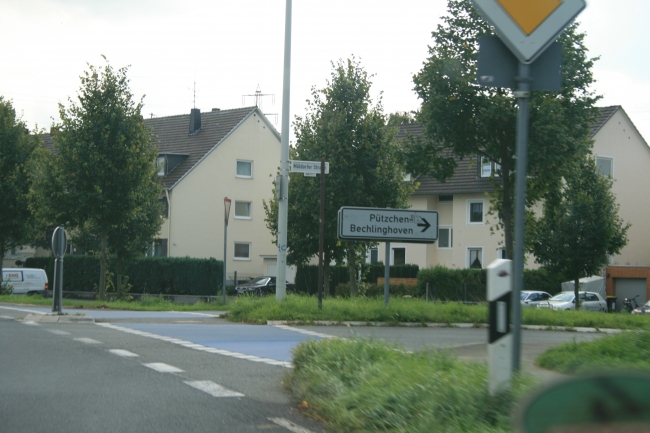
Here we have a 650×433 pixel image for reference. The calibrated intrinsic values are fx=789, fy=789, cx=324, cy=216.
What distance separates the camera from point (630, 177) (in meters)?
50.2

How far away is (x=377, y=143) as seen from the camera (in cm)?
3052

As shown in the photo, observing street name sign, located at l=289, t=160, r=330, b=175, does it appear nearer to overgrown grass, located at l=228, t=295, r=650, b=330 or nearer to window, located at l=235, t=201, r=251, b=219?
overgrown grass, located at l=228, t=295, r=650, b=330

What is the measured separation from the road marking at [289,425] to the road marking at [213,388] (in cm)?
118

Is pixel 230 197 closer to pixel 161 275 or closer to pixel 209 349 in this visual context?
pixel 161 275

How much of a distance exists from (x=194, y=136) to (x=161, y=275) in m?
13.7

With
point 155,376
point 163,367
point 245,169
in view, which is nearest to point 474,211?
point 245,169

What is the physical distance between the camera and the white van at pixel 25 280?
4006cm

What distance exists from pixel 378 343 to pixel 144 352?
3.99 metres

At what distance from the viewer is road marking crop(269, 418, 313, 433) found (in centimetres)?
574

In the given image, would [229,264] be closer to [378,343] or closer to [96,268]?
[96,268]

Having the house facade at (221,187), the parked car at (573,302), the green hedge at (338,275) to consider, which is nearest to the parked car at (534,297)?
the parked car at (573,302)

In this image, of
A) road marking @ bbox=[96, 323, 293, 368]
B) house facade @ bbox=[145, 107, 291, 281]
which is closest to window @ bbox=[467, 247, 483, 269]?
house facade @ bbox=[145, 107, 291, 281]

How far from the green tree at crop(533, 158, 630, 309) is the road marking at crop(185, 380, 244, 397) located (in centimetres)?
2995

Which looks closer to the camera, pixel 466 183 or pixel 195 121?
pixel 466 183
